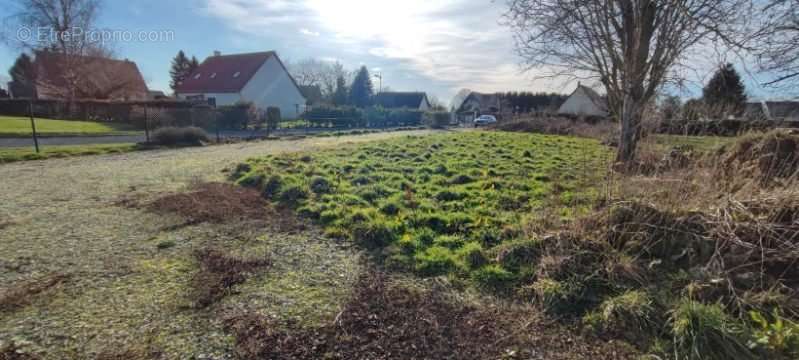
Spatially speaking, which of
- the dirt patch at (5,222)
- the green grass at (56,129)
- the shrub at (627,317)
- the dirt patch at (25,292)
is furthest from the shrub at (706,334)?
the green grass at (56,129)

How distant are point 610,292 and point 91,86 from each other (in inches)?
1501

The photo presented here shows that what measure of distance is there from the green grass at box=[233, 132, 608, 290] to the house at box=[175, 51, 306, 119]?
85.0ft

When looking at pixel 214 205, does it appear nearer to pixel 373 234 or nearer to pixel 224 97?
pixel 373 234

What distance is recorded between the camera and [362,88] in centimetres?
5078

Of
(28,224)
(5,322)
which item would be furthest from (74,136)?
(5,322)

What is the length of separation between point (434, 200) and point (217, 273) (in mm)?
3322

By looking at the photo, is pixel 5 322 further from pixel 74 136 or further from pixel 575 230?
pixel 74 136

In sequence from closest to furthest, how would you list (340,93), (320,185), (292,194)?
(292,194) < (320,185) < (340,93)

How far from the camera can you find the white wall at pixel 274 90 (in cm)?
3184

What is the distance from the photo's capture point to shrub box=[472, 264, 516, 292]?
124 inches

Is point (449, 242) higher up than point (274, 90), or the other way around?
point (274, 90)

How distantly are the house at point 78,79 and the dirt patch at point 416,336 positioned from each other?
118ft

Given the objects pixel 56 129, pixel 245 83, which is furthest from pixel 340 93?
pixel 56 129

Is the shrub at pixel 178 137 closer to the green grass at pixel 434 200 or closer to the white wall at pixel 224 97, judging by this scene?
the green grass at pixel 434 200
